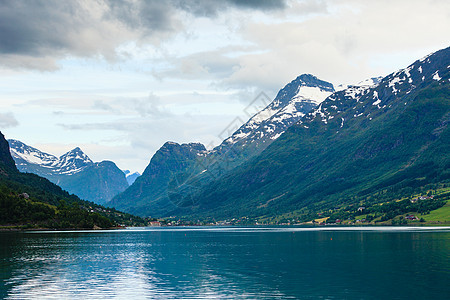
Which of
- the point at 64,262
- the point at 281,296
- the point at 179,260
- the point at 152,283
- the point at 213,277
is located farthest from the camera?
the point at 179,260

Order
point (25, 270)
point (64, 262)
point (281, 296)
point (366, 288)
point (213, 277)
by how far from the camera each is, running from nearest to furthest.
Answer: point (281, 296) → point (366, 288) → point (213, 277) → point (25, 270) → point (64, 262)

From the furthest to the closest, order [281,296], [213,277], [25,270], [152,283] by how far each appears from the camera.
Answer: [25,270] → [213,277] → [152,283] → [281,296]

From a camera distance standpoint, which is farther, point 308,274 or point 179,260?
point 179,260

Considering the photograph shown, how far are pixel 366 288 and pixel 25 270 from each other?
238ft

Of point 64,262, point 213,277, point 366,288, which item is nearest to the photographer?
point 366,288

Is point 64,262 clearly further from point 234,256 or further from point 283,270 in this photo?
point 283,270

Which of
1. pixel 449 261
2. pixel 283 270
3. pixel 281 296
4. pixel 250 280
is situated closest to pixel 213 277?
pixel 250 280

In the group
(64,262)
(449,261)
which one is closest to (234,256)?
(64,262)

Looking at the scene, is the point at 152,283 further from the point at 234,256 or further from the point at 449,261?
the point at 449,261

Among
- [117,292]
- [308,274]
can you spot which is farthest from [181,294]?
[308,274]

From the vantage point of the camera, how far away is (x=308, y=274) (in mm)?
96062

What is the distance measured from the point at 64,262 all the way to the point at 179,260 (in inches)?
1218

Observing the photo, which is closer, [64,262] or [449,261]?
[449,261]

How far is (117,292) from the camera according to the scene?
261ft
